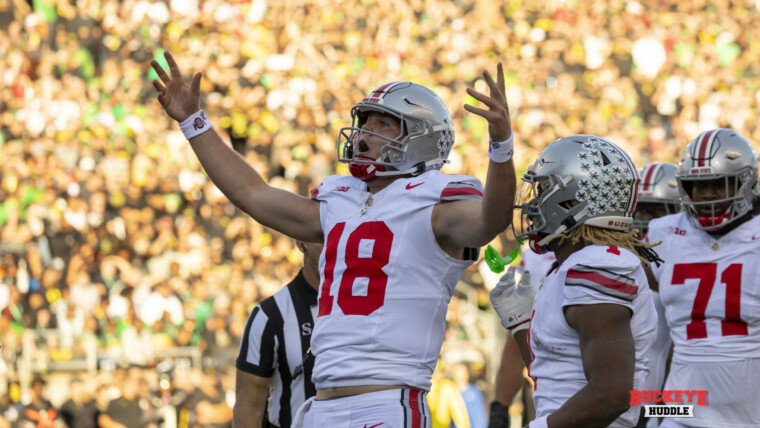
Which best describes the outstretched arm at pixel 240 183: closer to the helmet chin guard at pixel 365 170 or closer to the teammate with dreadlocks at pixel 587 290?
the helmet chin guard at pixel 365 170

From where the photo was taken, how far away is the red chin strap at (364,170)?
3.39m

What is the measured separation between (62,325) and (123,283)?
32.3 inches

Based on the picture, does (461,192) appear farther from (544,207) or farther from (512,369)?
(512,369)

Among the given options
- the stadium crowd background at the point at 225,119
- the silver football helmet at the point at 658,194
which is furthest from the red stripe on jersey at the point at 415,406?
the stadium crowd background at the point at 225,119

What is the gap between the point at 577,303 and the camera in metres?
2.70

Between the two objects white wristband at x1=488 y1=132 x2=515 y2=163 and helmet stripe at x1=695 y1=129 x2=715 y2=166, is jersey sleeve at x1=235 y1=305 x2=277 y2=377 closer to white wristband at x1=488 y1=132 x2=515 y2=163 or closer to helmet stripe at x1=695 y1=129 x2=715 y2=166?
white wristband at x1=488 y1=132 x2=515 y2=163

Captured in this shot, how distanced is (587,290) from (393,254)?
736 millimetres

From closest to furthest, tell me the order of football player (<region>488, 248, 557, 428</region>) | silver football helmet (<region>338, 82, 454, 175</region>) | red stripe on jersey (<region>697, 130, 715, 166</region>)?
silver football helmet (<region>338, 82, 454, 175</region>)
red stripe on jersey (<region>697, 130, 715, 166</region>)
football player (<region>488, 248, 557, 428</region>)

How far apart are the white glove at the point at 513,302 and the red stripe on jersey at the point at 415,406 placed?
43 centimetres

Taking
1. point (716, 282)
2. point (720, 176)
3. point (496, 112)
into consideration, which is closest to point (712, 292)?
point (716, 282)

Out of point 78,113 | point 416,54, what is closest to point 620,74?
point 416,54

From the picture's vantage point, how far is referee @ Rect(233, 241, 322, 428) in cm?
418

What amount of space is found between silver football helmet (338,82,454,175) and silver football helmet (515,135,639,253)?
0.44m

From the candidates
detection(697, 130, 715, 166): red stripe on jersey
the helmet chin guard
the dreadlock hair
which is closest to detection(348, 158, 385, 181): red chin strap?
the helmet chin guard
